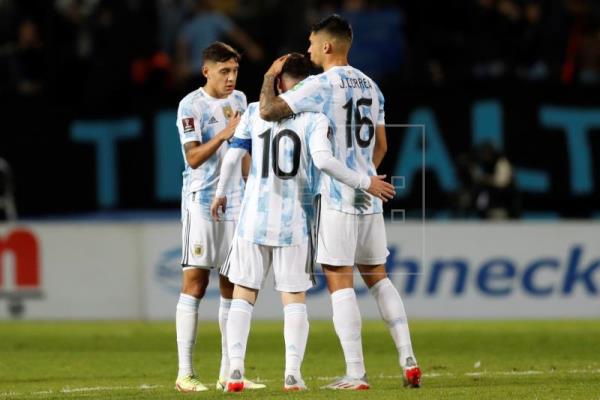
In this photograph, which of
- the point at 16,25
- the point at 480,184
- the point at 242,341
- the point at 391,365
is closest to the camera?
the point at 242,341

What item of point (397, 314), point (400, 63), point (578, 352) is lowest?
point (578, 352)

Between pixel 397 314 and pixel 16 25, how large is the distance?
10.6m

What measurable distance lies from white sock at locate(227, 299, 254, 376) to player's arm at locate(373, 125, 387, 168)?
116 centimetres

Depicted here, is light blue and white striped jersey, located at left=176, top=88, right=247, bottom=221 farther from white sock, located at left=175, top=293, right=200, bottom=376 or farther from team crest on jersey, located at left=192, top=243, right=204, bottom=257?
white sock, located at left=175, top=293, right=200, bottom=376

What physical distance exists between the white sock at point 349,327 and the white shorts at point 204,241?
0.92 meters

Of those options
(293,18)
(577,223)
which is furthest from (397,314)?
(293,18)

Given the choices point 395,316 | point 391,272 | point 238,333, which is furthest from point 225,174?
point 391,272

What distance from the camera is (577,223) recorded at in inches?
605

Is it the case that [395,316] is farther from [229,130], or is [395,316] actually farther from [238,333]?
[229,130]

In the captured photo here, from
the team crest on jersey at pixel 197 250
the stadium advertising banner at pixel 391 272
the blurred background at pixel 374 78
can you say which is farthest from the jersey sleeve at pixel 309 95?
the blurred background at pixel 374 78

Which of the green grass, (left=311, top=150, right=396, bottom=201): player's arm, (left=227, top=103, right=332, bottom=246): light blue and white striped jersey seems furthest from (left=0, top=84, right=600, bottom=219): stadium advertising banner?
(left=311, top=150, right=396, bottom=201): player's arm

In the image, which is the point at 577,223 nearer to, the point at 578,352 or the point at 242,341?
the point at 578,352

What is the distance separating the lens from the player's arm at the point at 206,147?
8.78 metres

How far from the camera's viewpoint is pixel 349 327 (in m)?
8.39
